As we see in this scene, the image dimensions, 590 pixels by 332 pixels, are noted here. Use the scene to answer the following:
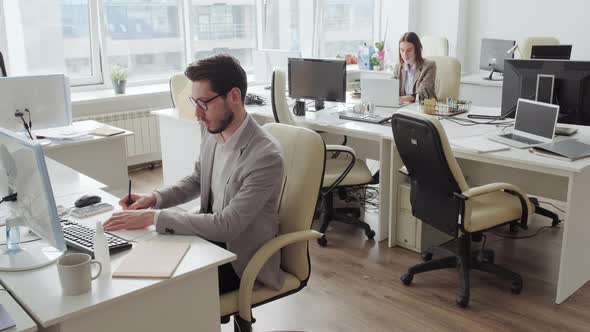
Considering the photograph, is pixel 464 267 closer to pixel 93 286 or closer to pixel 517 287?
pixel 517 287

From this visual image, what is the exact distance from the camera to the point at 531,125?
335cm

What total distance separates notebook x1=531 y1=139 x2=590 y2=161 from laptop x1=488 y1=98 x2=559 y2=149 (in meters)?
0.09

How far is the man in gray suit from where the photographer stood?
2006mm

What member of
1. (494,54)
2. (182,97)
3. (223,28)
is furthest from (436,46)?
(182,97)

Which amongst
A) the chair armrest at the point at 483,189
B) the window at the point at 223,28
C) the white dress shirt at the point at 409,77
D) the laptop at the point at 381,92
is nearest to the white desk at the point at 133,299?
the chair armrest at the point at 483,189

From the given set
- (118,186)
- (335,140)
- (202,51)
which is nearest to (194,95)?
(118,186)

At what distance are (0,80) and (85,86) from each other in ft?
8.10

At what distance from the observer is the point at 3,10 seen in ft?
16.5

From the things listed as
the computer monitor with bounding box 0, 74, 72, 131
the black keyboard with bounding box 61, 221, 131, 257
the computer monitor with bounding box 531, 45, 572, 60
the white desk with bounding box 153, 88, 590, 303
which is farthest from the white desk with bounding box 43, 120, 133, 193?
the computer monitor with bounding box 531, 45, 572, 60

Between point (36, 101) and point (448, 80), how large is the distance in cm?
312

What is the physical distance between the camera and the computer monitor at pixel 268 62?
5184 millimetres

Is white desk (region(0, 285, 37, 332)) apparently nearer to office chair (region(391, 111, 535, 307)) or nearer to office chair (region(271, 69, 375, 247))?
office chair (region(391, 111, 535, 307))

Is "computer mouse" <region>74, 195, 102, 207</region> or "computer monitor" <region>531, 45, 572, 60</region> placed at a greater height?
"computer monitor" <region>531, 45, 572, 60</region>

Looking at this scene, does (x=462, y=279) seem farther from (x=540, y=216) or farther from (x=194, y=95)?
(x=194, y=95)
